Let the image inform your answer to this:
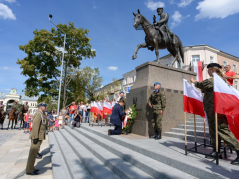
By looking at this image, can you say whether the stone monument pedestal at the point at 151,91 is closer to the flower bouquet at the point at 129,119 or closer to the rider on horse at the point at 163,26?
the flower bouquet at the point at 129,119

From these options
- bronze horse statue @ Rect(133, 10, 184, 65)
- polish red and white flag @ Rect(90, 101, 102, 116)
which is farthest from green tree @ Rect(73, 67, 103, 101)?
bronze horse statue @ Rect(133, 10, 184, 65)

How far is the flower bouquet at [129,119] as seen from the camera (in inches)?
269

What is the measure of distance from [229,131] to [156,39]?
5998 millimetres

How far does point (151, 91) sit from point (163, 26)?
12.8 feet

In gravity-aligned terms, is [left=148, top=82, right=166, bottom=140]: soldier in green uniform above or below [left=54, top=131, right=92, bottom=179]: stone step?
above

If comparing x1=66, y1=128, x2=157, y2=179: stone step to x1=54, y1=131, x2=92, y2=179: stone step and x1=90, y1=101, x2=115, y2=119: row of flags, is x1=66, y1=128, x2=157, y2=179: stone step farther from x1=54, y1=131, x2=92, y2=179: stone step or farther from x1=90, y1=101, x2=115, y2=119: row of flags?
x1=90, y1=101, x2=115, y2=119: row of flags

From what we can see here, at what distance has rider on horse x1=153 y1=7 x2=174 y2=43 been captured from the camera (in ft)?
26.5

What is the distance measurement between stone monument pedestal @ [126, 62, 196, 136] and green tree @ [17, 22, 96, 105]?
55.1 feet

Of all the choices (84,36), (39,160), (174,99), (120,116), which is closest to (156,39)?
(174,99)

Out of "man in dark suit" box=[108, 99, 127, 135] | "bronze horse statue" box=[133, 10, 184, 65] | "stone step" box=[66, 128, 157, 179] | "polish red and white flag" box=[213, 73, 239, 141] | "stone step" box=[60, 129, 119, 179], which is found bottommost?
"stone step" box=[60, 129, 119, 179]

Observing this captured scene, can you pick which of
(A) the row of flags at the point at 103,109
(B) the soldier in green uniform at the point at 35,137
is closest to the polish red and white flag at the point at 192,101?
(B) the soldier in green uniform at the point at 35,137

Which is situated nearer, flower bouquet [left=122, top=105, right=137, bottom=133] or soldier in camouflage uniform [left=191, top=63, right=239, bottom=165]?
soldier in camouflage uniform [left=191, top=63, right=239, bottom=165]

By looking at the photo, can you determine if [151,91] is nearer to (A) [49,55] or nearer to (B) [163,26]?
(B) [163,26]

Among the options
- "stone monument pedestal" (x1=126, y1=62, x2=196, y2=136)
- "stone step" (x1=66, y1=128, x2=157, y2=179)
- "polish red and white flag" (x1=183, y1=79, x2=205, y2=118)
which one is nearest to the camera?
"stone step" (x1=66, y1=128, x2=157, y2=179)
